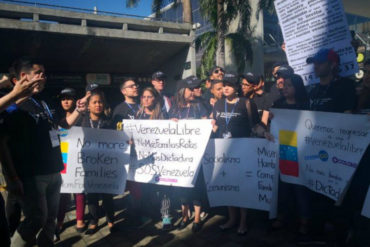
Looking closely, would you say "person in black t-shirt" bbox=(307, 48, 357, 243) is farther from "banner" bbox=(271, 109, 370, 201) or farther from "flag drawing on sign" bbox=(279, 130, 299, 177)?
"flag drawing on sign" bbox=(279, 130, 299, 177)

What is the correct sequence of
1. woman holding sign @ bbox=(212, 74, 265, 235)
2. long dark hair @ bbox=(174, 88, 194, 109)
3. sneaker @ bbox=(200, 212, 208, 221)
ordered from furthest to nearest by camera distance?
long dark hair @ bbox=(174, 88, 194, 109), sneaker @ bbox=(200, 212, 208, 221), woman holding sign @ bbox=(212, 74, 265, 235)

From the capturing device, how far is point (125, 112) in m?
3.99

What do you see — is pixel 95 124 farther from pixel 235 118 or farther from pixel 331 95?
pixel 331 95

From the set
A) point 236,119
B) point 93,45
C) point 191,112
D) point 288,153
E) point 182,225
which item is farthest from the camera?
point 93,45

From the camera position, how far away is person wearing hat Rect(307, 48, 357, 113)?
121 inches

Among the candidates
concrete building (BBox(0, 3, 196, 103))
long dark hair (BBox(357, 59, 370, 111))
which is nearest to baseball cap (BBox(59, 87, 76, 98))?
long dark hair (BBox(357, 59, 370, 111))

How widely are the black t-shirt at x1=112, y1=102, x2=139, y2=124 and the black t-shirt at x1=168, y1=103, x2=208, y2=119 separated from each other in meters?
0.58

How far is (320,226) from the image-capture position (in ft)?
11.0

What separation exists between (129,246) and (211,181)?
1.28 meters

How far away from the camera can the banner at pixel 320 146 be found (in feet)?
8.61

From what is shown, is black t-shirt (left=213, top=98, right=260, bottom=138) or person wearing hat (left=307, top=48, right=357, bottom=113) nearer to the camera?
person wearing hat (left=307, top=48, right=357, bottom=113)

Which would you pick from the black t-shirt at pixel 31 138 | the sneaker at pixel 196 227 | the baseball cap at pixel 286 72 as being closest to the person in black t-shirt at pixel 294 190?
the baseball cap at pixel 286 72

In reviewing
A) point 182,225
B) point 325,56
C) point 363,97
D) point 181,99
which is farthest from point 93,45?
point 363,97

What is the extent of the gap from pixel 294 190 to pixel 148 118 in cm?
217
